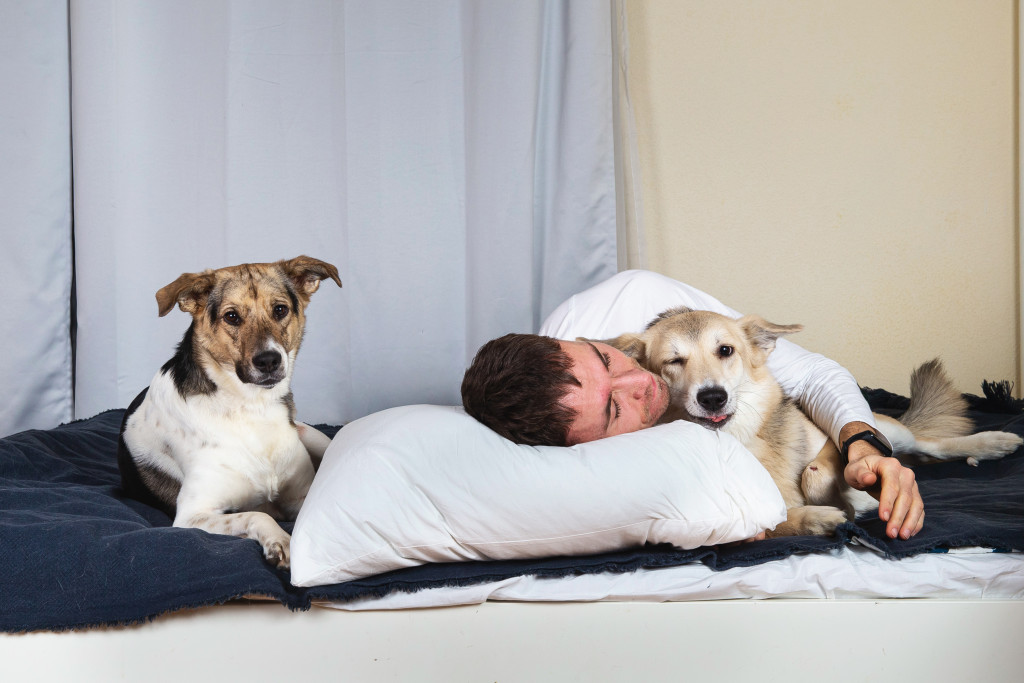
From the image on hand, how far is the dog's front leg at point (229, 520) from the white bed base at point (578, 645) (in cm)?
15

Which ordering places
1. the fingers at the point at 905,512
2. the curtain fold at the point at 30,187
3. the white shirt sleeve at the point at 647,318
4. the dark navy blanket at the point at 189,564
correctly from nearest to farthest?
the dark navy blanket at the point at 189,564 → the fingers at the point at 905,512 → the white shirt sleeve at the point at 647,318 → the curtain fold at the point at 30,187

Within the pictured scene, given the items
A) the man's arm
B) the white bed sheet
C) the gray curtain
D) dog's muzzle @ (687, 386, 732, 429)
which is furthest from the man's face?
the gray curtain

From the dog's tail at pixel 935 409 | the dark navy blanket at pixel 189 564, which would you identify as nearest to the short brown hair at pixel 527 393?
the dark navy blanket at pixel 189 564

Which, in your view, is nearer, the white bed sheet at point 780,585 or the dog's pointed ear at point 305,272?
the white bed sheet at point 780,585

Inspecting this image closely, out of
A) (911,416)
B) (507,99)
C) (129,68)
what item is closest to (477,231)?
(507,99)

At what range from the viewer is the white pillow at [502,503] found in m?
1.41

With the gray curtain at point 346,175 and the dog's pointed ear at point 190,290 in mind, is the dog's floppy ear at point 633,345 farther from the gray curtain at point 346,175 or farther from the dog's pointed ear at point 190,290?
the gray curtain at point 346,175

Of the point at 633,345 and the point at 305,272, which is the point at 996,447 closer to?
the point at 633,345

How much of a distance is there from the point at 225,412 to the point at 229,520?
366mm

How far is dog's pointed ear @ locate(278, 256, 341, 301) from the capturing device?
2.17 m

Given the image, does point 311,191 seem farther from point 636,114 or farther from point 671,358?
point 671,358

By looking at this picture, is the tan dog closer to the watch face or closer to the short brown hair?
the watch face

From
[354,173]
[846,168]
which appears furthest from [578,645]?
[846,168]

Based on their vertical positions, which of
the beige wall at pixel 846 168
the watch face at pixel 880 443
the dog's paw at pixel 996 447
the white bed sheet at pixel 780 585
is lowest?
the white bed sheet at pixel 780 585
